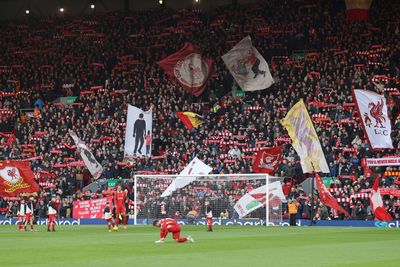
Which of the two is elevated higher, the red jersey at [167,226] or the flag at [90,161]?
the flag at [90,161]

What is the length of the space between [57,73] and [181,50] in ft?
40.8

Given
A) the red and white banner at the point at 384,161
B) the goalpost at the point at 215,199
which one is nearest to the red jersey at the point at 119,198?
the goalpost at the point at 215,199

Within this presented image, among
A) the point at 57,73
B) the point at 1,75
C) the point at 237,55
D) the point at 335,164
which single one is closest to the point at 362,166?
the point at 335,164

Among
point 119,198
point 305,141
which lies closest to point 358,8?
point 305,141

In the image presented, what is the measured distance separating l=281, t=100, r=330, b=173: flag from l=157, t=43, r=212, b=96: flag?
16364mm

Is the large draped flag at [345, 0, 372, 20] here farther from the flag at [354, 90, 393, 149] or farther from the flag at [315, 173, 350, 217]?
the flag at [315, 173, 350, 217]

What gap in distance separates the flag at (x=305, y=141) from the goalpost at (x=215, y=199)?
→ 2142mm

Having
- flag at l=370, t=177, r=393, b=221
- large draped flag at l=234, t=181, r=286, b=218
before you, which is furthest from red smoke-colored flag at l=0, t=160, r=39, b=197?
flag at l=370, t=177, r=393, b=221

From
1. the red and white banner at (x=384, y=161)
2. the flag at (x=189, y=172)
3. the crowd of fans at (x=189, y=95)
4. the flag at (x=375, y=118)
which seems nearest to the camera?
the flag at (x=375, y=118)

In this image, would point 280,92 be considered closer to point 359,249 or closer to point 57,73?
point 57,73

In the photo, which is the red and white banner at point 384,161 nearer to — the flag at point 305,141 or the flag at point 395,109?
the flag at point 305,141

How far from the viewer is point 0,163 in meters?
53.1

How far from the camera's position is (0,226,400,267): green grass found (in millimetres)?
21516

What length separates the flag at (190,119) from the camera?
189ft
